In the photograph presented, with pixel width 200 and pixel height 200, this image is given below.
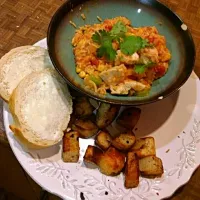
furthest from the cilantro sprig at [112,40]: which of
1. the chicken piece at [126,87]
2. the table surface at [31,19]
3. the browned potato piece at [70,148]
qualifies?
the table surface at [31,19]

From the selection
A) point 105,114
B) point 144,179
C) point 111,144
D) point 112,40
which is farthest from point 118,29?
point 144,179

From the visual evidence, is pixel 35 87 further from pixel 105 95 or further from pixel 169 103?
pixel 169 103

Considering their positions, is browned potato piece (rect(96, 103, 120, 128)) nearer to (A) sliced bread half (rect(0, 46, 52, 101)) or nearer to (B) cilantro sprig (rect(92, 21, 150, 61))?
(B) cilantro sprig (rect(92, 21, 150, 61))

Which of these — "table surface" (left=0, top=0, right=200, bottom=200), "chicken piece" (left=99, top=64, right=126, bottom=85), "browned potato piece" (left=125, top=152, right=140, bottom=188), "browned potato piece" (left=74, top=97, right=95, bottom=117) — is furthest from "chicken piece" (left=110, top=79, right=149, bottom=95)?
"table surface" (left=0, top=0, right=200, bottom=200)

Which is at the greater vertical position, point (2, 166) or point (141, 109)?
point (141, 109)

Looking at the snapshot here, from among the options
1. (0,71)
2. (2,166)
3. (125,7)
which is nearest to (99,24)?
(125,7)

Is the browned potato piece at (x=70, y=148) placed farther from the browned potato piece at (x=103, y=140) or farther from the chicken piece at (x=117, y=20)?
the chicken piece at (x=117, y=20)
